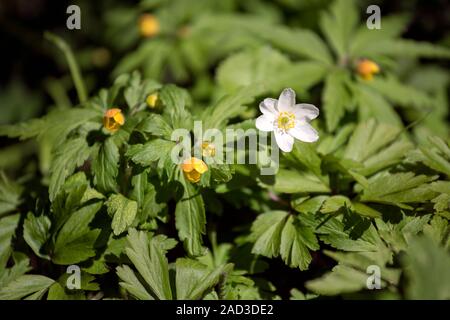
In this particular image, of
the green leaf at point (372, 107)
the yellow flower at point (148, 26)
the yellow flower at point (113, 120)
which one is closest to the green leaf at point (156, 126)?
the yellow flower at point (113, 120)

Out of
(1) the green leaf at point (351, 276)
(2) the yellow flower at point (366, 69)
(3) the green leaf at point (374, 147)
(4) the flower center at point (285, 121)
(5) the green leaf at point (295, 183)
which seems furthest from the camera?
(2) the yellow flower at point (366, 69)

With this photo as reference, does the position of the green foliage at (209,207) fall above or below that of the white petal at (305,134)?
below

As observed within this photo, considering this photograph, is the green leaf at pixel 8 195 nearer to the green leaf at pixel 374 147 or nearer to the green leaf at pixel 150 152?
the green leaf at pixel 150 152

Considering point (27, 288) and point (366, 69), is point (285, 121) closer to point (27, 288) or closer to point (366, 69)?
point (366, 69)

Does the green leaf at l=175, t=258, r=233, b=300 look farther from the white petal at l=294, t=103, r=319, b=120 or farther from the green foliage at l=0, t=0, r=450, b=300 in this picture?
the white petal at l=294, t=103, r=319, b=120

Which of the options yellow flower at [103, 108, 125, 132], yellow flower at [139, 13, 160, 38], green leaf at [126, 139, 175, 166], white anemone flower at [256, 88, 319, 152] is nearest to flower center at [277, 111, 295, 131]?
white anemone flower at [256, 88, 319, 152]

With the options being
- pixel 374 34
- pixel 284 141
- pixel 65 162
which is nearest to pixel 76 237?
pixel 65 162

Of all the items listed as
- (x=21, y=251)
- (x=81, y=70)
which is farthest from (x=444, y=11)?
(x=21, y=251)
